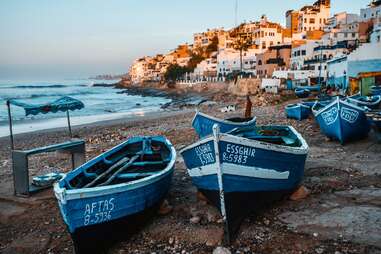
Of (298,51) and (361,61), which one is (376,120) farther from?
(298,51)

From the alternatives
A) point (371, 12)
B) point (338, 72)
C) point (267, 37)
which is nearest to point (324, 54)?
point (338, 72)

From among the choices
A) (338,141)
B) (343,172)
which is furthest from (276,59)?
(343,172)

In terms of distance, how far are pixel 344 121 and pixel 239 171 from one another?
7373 mm

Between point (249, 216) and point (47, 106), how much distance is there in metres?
7.90

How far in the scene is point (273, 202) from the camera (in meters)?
7.35

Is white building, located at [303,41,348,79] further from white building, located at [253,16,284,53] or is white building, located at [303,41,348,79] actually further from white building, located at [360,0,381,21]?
white building, located at [253,16,284,53]

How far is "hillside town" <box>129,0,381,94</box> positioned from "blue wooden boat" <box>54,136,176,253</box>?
24792mm

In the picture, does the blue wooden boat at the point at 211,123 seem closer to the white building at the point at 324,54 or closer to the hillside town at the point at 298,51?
the hillside town at the point at 298,51

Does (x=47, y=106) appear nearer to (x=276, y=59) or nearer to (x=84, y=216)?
(x=84, y=216)

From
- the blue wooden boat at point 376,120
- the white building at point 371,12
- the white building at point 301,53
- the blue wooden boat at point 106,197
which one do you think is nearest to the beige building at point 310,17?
the white building at point 371,12

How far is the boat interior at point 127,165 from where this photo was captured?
23.9 feet

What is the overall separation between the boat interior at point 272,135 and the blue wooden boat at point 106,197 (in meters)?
2.23

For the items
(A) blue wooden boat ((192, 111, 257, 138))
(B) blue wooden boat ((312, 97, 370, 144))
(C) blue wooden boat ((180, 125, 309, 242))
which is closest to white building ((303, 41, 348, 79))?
(B) blue wooden boat ((312, 97, 370, 144))

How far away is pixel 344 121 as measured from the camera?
12.0 m
